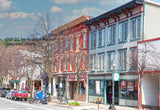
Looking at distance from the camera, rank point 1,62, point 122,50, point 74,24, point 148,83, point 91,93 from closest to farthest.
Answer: point 148,83 → point 122,50 → point 91,93 → point 74,24 → point 1,62

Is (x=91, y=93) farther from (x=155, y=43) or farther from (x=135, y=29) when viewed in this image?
(x=155, y=43)

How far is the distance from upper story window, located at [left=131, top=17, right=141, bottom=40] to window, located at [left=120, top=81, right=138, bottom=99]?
4.88m

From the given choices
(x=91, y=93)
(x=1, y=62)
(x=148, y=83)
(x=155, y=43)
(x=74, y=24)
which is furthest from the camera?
(x=1, y=62)

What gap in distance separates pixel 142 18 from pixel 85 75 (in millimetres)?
13989

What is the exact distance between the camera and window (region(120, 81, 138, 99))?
29714mm

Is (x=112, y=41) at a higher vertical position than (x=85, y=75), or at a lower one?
higher

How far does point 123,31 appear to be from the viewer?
32406 mm

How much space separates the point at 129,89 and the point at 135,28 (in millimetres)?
6546

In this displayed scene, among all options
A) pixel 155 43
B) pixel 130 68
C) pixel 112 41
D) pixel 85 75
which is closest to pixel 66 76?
pixel 85 75

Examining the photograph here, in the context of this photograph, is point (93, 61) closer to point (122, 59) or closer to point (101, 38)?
point (101, 38)

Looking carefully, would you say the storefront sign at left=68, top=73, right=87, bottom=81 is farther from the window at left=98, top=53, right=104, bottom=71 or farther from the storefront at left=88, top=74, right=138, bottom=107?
the window at left=98, top=53, right=104, bottom=71

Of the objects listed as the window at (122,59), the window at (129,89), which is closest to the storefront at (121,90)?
the window at (129,89)

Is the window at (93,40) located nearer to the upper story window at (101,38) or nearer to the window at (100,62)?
the upper story window at (101,38)

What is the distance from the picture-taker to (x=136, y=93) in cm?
2950
